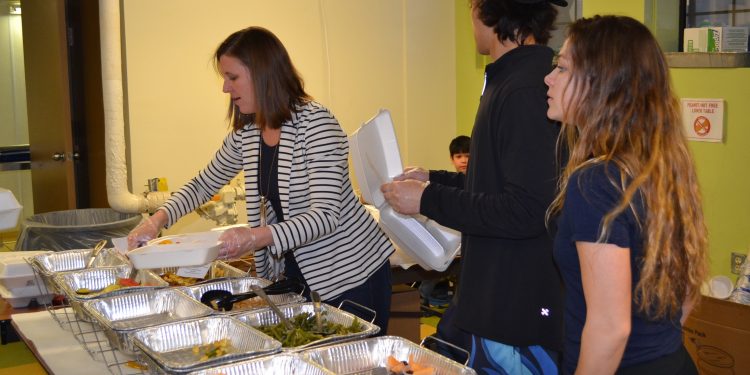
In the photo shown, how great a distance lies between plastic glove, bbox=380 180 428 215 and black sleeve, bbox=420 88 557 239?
72 millimetres

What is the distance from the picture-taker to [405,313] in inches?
127

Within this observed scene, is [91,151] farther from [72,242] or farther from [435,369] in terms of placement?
[435,369]

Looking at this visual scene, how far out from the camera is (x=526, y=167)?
1.74 meters

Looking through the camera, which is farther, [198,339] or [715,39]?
[715,39]

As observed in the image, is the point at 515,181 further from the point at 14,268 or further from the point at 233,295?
the point at 14,268

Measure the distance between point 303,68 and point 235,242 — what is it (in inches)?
116

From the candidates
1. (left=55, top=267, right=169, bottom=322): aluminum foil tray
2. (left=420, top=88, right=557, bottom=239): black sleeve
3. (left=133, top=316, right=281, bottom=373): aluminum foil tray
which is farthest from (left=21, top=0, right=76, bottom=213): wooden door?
(left=420, top=88, right=557, bottom=239): black sleeve

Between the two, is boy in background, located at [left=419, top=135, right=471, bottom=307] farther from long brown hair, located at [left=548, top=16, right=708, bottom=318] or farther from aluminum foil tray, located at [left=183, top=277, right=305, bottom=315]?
long brown hair, located at [left=548, top=16, right=708, bottom=318]

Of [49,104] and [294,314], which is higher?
[49,104]

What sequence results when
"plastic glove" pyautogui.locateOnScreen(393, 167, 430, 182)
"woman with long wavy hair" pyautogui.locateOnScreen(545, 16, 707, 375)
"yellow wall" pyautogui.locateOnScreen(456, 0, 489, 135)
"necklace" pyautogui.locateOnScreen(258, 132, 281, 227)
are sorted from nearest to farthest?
"woman with long wavy hair" pyautogui.locateOnScreen(545, 16, 707, 375)
"plastic glove" pyautogui.locateOnScreen(393, 167, 430, 182)
"necklace" pyautogui.locateOnScreen(258, 132, 281, 227)
"yellow wall" pyautogui.locateOnScreen(456, 0, 489, 135)

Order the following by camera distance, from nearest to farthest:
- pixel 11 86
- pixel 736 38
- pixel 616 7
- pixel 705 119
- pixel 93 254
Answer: pixel 93 254, pixel 736 38, pixel 705 119, pixel 616 7, pixel 11 86

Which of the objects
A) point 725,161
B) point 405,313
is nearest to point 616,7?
point 725,161

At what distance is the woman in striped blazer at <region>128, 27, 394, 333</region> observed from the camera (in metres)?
2.16

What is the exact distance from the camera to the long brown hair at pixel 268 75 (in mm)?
2236
